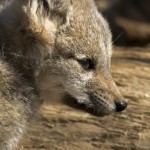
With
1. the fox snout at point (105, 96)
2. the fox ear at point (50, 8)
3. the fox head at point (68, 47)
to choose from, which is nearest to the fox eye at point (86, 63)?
the fox head at point (68, 47)

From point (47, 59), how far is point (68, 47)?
0.20m

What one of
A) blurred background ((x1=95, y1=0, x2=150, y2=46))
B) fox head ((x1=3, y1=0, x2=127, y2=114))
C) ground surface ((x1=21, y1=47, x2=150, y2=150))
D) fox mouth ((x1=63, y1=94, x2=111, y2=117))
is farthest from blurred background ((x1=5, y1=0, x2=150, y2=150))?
blurred background ((x1=95, y1=0, x2=150, y2=46))

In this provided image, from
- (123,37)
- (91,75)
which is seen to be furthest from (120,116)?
(123,37)

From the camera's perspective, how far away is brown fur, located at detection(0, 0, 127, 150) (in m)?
4.88

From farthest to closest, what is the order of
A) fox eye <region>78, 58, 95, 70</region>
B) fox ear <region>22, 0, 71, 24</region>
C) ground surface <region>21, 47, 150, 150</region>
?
ground surface <region>21, 47, 150, 150</region>, fox eye <region>78, 58, 95, 70</region>, fox ear <region>22, 0, 71, 24</region>

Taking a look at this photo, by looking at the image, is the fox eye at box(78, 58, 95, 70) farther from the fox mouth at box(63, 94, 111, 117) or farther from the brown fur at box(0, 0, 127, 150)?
the fox mouth at box(63, 94, 111, 117)

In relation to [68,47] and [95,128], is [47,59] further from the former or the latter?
[95,128]

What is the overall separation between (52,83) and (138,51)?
337cm

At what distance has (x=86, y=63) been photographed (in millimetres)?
5016

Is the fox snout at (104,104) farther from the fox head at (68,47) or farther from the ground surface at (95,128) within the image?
the ground surface at (95,128)

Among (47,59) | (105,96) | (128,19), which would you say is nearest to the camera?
(47,59)

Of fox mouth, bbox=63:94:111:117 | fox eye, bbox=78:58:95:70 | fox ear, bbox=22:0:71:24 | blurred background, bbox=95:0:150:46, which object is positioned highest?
fox ear, bbox=22:0:71:24

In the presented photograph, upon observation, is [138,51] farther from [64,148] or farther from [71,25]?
[71,25]

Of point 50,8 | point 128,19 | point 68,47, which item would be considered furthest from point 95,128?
point 128,19
